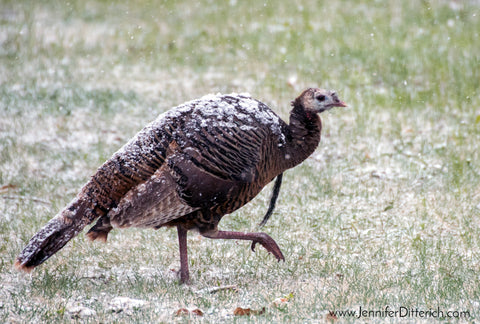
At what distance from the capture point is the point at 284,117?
27.7 feet

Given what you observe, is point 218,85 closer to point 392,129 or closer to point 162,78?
point 162,78

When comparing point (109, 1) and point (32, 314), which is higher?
point (109, 1)

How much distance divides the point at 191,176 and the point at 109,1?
10363mm

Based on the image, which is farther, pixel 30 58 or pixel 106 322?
pixel 30 58

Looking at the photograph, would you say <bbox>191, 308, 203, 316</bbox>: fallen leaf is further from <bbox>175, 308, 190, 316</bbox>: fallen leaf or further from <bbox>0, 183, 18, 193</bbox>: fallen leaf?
<bbox>0, 183, 18, 193</bbox>: fallen leaf

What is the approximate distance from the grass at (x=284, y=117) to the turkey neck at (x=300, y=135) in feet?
2.83

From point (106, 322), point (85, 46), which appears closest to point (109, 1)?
point (85, 46)

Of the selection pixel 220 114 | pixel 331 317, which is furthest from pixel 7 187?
pixel 331 317

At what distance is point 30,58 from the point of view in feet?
35.3

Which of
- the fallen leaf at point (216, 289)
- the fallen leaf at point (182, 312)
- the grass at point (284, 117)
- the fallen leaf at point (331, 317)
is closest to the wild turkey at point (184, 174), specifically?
the fallen leaf at point (216, 289)

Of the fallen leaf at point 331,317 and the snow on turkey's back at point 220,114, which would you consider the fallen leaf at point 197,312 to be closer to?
the fallen leaf at point 331,317

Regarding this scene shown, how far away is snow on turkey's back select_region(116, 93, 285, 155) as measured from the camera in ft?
14.8

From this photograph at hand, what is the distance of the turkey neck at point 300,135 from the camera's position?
472 cm

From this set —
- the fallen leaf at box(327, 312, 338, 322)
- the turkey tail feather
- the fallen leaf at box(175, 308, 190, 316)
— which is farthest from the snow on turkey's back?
the fallen leaf at box(327, 312, 338, 322)
